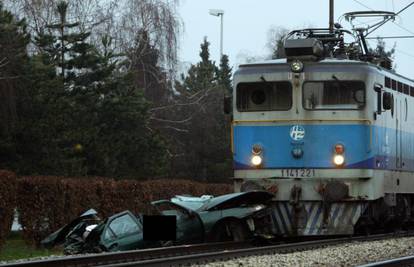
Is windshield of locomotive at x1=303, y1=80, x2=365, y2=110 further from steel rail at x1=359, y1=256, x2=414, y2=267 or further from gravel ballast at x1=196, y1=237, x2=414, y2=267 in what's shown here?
steel rail at x1=359, y1=256, x2=414, y2=267

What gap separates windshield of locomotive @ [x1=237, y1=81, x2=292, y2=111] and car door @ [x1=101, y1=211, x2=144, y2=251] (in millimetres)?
3066

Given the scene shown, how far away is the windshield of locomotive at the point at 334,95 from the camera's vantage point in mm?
16078

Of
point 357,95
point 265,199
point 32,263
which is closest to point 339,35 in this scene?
point 357,95

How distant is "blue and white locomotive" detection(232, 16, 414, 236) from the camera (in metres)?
15.8

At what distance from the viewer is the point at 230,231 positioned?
1708cm

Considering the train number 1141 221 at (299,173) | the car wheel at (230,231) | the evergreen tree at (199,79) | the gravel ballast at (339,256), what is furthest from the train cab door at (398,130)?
the evergreen tree at (199,79)

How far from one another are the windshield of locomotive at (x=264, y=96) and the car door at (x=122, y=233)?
121 inches

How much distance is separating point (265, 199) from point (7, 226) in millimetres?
6890

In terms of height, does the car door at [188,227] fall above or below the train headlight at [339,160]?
below

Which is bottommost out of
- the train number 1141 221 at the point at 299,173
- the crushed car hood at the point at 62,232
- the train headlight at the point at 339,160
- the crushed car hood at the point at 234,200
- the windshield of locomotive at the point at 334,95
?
the crushed car hood at the point at 62,232

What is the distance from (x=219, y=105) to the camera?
5419cm

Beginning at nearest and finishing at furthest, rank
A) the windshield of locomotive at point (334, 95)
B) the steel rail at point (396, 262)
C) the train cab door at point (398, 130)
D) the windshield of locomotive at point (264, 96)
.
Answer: the steel rail at point (396, 262) < the windshield of locomotive at point (334, 95) < the windshield of locomotive at point (264, 96) < the train cab door at point (398, 130)

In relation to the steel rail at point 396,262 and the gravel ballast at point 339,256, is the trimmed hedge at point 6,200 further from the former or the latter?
the steel rail at point 396,262

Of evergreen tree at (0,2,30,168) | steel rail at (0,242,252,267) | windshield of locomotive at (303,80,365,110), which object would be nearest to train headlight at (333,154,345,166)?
windshield of locomotive at (303,80,365,110)
